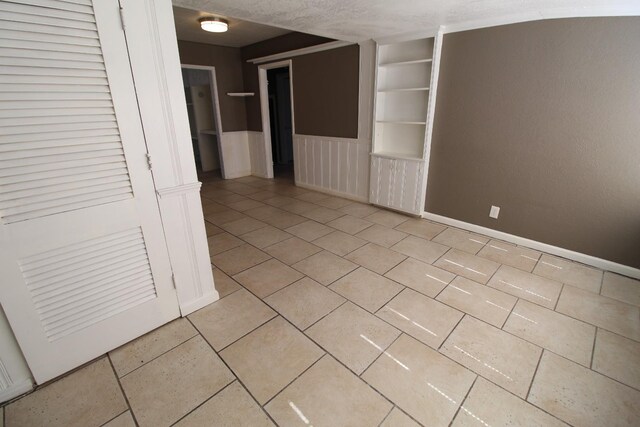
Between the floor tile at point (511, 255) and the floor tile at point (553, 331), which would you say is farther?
the floor tile at point (511, 255)

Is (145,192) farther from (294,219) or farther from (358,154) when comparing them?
(358,154)

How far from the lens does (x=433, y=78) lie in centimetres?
326

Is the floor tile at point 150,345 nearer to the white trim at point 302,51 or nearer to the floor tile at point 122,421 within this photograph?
the floor tile at point 122,421

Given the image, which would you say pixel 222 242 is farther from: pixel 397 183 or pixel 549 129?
pixel 549 129

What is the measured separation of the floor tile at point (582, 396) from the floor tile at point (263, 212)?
3132 millimetres

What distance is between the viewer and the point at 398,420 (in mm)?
1353

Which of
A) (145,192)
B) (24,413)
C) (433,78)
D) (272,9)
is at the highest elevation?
(272,9)

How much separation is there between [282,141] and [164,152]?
5.65 meters

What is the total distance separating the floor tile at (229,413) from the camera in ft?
4.43

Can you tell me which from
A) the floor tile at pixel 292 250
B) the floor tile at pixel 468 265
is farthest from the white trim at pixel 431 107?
the floor tile at pixel 292 250

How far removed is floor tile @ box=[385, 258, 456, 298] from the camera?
7.68 ft

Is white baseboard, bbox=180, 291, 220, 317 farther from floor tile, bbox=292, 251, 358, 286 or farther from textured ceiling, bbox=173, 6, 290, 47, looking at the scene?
textured ceiling, bbox=173, 6, 290, 47

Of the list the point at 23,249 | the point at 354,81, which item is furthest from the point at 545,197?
the point at 23,249

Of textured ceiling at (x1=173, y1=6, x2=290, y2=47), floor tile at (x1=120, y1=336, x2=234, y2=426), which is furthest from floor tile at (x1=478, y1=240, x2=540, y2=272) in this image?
textured ceiling at (x1=173, y1=6, x2=290, y2=47)
